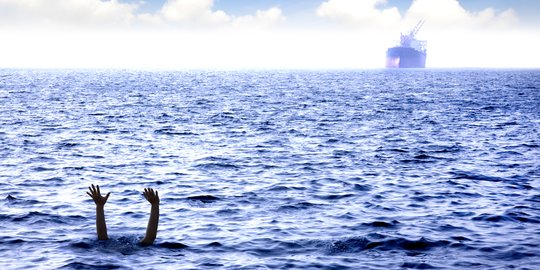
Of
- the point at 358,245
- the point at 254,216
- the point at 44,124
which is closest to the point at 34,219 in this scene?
the point at 254,216

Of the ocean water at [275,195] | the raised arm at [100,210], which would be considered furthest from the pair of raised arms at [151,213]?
the ocean water at [275,195]

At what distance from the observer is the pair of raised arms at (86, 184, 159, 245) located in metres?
10.7

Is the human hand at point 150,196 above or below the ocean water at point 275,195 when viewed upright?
above

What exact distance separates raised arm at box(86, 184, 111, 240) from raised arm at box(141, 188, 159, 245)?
0.81 metres

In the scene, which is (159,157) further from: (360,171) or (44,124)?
(44,124)

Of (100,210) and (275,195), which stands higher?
(100,210)

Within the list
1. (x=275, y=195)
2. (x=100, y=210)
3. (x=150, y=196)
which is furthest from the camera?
(x=275, y=195)

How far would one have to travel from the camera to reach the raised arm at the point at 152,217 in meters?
10.7

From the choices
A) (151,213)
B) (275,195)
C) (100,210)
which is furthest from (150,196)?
(275,195)

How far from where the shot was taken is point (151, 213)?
12.0 meters

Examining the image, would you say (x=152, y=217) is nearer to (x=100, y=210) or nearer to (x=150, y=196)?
(x=100, y=210)

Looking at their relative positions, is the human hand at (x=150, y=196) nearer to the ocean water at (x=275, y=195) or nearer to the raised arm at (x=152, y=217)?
the raised arm at (x=152, y=217)

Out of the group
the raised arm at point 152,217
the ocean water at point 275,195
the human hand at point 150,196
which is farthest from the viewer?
the ocean water at point 275,195

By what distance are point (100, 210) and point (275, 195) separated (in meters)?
8.98
